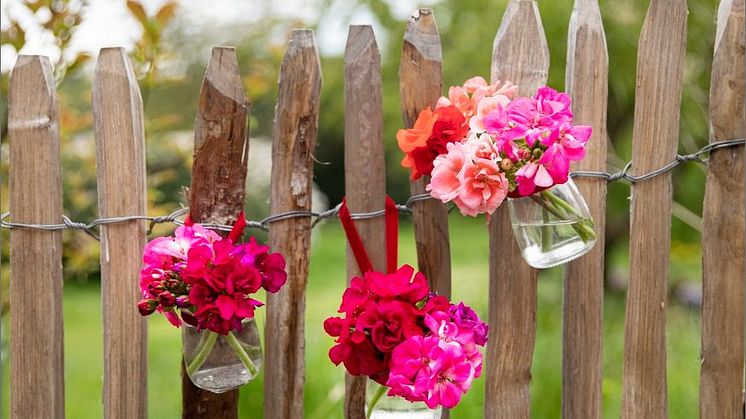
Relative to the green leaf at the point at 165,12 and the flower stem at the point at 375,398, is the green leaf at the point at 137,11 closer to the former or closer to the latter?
the green leaf at the point at 165,12

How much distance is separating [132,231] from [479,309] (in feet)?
6.86

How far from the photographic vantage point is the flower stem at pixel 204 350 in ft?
5.51

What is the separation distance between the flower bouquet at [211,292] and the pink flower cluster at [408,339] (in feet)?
0.59

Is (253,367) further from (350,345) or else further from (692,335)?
(692,335)

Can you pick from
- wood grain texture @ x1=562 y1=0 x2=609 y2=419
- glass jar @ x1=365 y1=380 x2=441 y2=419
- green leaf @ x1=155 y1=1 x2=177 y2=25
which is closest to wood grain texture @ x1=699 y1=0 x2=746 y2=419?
wood grain texture @ x1=562 y1=0 x2=609 y2=419

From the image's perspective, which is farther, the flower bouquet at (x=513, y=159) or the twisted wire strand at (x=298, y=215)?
the twisted wire strand at (x=298, y=215)

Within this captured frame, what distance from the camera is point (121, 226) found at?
1.81 m

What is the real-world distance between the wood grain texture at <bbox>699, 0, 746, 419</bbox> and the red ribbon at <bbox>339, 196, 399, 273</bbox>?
73 cm

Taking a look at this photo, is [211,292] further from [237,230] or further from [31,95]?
[31,95]

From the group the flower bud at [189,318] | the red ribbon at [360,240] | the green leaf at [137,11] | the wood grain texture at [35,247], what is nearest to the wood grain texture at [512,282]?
the red ribbon at [360,240]

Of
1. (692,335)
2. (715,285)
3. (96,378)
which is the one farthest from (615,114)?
(96,378)

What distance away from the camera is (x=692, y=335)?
3.60 metres

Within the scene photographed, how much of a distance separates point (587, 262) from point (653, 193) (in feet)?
0.71

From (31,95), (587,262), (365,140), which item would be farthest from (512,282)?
(31,95)
